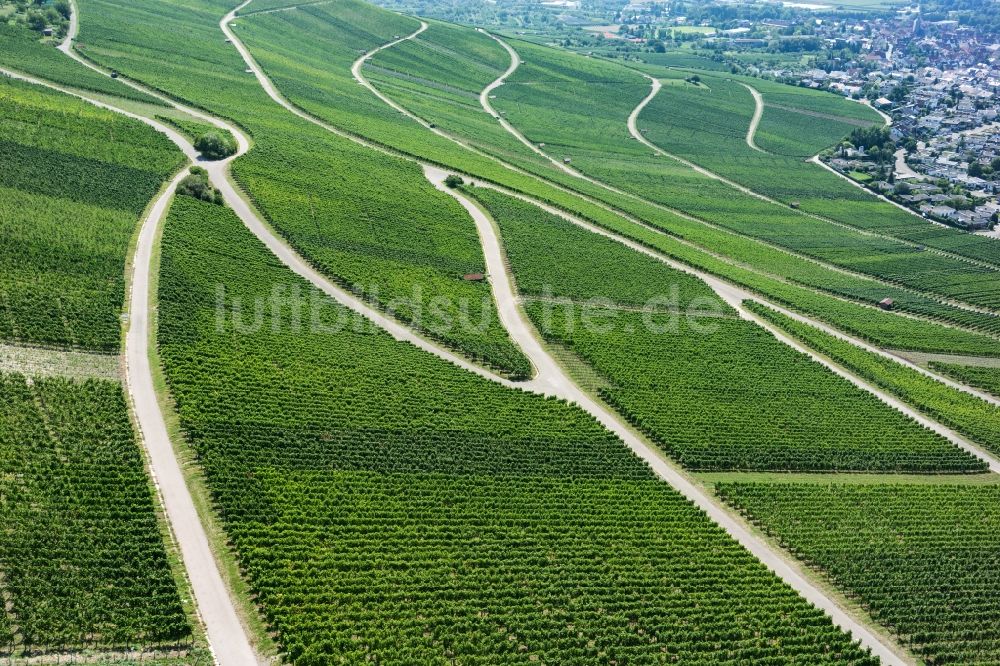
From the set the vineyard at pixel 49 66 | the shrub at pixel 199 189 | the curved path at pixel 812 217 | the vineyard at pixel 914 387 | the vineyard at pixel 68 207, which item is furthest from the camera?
the vineyard at pixel 49 66

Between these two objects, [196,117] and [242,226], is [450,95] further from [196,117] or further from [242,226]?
[242,226]

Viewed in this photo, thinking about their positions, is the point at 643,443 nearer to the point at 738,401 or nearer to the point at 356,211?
the point at 738,401

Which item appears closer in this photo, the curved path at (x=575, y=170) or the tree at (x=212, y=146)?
the tree at (x=212, y=146)

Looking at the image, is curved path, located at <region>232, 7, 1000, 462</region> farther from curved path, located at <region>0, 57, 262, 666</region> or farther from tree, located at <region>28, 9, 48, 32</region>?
tree, located at <region>28, 9, 48, 32</region>

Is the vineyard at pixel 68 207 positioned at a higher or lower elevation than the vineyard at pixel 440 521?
higher

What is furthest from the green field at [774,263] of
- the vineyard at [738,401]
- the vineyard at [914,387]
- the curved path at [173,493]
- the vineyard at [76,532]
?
the vineyard at [76,532]

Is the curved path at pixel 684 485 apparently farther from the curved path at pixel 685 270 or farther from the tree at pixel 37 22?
the tree at pixel 37 22

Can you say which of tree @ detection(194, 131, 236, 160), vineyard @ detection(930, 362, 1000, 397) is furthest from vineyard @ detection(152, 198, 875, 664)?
vineyard @ detection(930, 362, 1000, 397)
